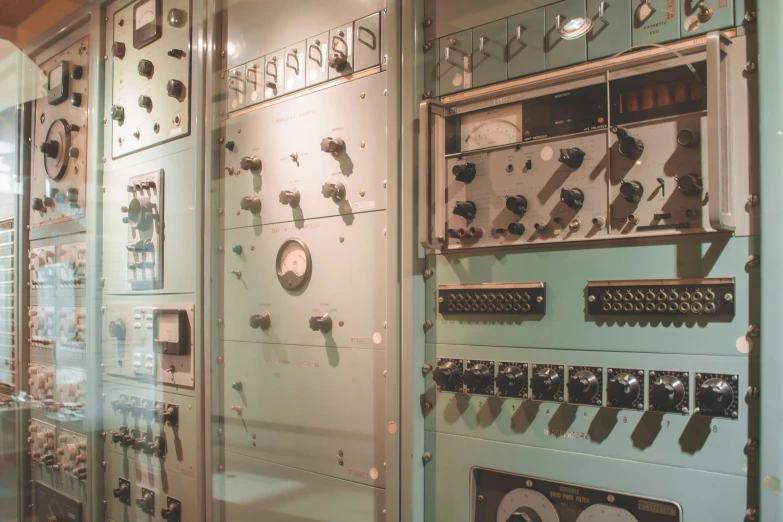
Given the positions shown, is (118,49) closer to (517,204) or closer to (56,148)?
(56,148)

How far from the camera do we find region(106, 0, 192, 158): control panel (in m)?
3.32

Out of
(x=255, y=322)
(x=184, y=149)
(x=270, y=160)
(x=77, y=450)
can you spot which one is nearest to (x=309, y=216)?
(x=270, y=160)

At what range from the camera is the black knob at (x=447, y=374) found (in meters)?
2.07

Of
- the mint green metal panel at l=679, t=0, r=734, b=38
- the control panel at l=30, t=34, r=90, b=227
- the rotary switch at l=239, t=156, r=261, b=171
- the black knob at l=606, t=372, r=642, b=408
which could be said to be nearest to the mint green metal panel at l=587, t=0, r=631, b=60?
the mint green metal panel at l=679, t=0, r=734, b=38

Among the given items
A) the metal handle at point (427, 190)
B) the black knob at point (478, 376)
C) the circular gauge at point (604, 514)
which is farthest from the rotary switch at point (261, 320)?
the circular gauge at point (604, 514)

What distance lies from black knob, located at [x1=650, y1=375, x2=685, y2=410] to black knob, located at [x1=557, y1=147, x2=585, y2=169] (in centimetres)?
69

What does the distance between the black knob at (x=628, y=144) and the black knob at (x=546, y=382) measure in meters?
0.71

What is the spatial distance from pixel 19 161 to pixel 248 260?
100 inches

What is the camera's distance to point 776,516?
59.1 inches

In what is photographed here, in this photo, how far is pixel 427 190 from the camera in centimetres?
220

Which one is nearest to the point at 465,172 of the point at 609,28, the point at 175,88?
the point at 609,28

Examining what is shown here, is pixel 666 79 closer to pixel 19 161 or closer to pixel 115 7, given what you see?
pixel 115 7

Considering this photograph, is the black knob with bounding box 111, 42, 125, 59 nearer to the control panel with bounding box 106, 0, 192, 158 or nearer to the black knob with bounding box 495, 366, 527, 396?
the control panel with bounding box 106, 0, 192, 158

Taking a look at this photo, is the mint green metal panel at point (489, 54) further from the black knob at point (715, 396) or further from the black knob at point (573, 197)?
the black knob at point (715, 396)
